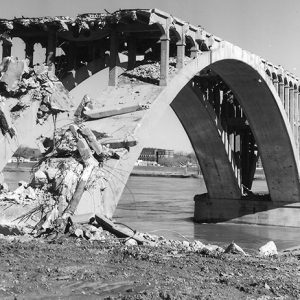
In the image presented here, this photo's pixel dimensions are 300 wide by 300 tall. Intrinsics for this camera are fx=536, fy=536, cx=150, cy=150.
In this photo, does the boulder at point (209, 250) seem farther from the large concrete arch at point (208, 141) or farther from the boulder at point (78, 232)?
the large concrete arch at point (208, 141)

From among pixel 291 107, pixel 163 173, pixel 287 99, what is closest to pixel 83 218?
pixel 287 99

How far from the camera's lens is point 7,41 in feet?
66.0

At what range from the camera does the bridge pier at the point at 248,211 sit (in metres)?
32.0

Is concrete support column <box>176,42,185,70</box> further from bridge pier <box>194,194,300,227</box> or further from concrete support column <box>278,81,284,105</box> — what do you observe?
bridge pier <box>194,194,300,227</box>

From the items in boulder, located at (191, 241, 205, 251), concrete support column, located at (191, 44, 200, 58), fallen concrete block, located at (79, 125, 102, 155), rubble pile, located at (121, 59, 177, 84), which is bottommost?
boulder, located at (191, 241, 205, 251)

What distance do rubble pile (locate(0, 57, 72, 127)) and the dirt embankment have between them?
602 centimetres

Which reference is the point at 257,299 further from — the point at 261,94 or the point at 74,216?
the point at 261,94

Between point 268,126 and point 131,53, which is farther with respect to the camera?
Answer: point 268,126

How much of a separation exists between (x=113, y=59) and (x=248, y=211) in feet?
55.8

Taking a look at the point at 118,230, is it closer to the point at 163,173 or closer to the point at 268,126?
the point at 268,126

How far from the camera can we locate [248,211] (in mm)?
32781

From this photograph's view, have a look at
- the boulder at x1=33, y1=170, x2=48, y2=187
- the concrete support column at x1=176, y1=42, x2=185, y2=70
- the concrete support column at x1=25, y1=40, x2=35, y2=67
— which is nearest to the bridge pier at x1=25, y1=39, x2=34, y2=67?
the concrete support column at x1=25, y1=40, x2=35, y2=67

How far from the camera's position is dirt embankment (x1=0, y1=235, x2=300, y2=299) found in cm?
681

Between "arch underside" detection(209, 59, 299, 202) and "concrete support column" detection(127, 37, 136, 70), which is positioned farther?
"arch underside" detection(209, 59, 299, 202)
